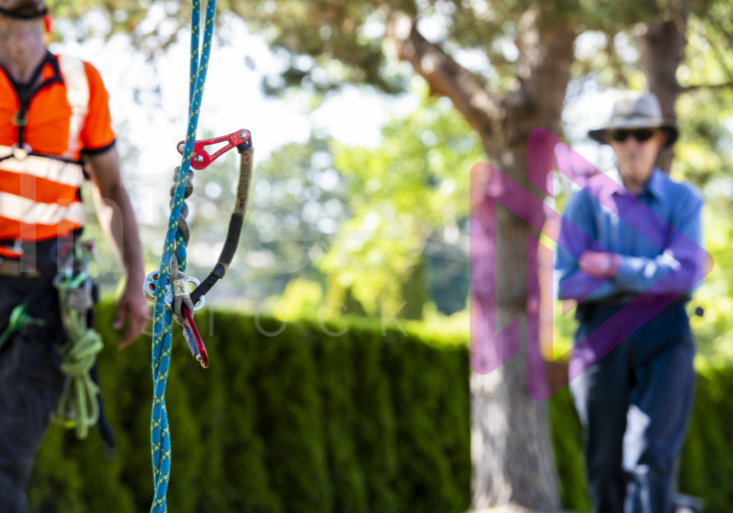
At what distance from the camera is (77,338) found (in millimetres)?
2316

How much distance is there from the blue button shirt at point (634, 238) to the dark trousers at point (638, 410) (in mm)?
125

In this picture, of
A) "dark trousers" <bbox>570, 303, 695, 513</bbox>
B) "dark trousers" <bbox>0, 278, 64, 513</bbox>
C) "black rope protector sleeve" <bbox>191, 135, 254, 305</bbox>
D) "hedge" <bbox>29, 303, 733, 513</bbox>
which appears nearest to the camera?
"black rope protector sleeve" <bbox>191, 135, 254, 305</bbox>

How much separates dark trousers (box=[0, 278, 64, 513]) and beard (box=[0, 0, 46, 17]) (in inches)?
29.9

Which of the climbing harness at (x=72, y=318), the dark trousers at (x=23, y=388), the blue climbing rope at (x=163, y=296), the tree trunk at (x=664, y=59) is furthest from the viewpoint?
the tree trunk at (x=664, y=59)

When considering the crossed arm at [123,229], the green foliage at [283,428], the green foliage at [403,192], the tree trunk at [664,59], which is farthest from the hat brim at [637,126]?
the green foliage at [403,192]

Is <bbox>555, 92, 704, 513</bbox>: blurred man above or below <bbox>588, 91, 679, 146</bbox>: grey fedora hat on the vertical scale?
below

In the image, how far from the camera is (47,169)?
2.26m

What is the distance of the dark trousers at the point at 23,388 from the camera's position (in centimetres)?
212

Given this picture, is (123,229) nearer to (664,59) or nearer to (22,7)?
(22,7)

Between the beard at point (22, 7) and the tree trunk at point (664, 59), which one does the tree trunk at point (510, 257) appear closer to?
the tree trunk at point (664, 59)

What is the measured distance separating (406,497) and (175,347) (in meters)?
2.51

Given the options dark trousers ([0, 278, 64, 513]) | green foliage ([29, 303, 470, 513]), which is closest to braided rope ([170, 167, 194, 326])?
dark trousers ([0, 278, 64, 513])

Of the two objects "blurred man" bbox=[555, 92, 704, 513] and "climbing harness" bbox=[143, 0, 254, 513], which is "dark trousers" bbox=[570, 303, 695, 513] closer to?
"blurred man" bbox=[555, 92, 704, 513]

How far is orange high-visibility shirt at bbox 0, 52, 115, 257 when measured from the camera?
220cm
